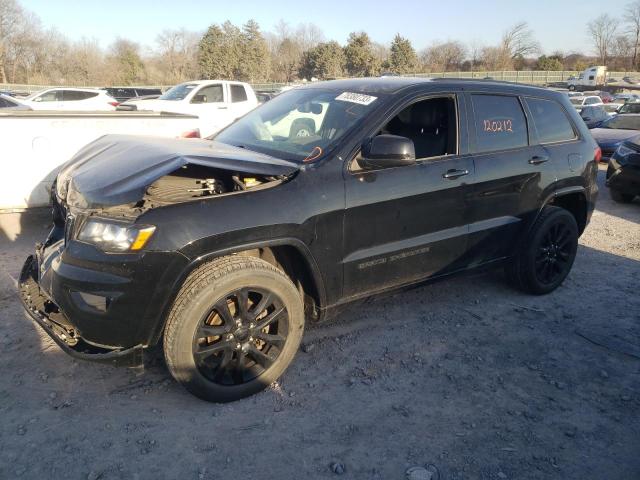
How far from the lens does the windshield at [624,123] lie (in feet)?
40.2

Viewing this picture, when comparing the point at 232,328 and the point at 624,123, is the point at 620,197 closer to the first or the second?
the point at 624,123

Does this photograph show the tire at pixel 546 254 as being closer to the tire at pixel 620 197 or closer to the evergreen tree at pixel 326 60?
the tire at pixel 620 197

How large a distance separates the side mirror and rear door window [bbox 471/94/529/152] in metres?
0.98

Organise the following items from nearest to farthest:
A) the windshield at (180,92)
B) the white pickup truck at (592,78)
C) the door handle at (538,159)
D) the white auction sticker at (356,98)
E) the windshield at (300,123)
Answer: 1. the windshield at (300,123)
2. the white auction sticker at (356,98)
3. the door handle at (538,159)
4. the windshield at (180,92)
5. the white pickup truck at (592,78)

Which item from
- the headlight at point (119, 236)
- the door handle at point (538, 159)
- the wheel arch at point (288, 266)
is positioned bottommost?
the wheel arch at point (288, 266)

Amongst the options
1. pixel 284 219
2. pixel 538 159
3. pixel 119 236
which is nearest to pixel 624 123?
pixel 538 159

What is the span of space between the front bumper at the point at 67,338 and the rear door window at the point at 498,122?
2828 mm

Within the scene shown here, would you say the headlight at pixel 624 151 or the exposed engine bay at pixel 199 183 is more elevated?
the exposed engine bay at pixel 199 183

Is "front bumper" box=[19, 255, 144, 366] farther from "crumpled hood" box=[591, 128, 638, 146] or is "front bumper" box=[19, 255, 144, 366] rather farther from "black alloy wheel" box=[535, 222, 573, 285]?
"crumpled hood" box=[591, 128, 638, 146]

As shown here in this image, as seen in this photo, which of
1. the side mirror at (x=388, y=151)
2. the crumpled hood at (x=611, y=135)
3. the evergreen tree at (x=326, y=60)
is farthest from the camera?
the evergreen tree at (x=326, y=60)

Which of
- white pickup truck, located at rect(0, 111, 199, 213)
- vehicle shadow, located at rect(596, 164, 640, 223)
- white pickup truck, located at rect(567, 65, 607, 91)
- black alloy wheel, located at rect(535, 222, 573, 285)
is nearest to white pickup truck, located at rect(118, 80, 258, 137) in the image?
white pickup truck, located at rect(0, 111, 199, 213)

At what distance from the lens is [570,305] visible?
14.5ft

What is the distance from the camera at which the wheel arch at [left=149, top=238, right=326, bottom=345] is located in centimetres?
263

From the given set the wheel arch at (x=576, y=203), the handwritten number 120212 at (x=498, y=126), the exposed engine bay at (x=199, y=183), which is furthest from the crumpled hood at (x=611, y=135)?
the exposed engine bay at (x=199, y=183)
